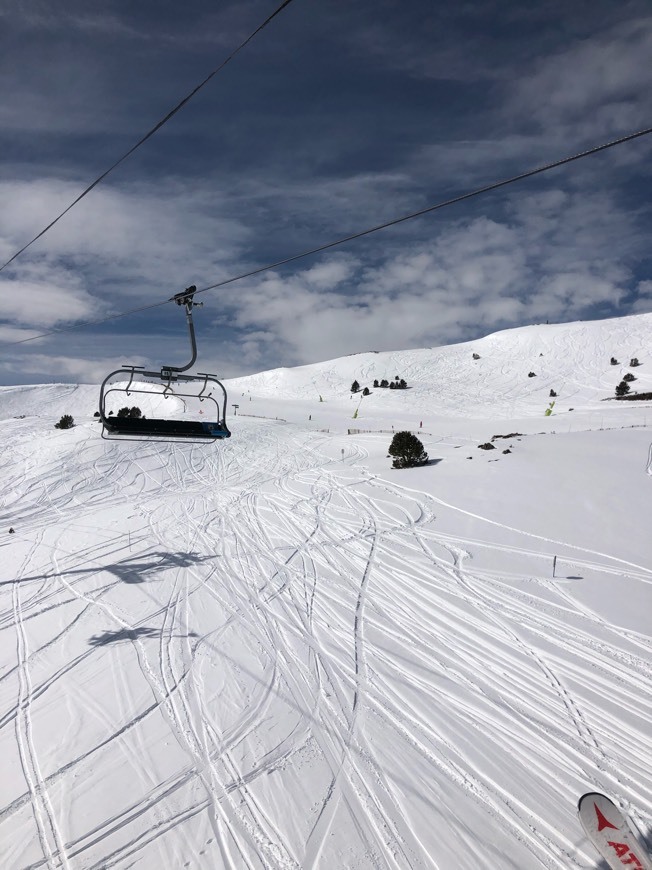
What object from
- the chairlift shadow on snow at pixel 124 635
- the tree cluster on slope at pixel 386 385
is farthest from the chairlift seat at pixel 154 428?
the tree cluster on slope at pixel 386 385

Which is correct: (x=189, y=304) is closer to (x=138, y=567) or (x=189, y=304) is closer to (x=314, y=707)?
(x=314, y=707)

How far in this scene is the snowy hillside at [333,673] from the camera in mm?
4645

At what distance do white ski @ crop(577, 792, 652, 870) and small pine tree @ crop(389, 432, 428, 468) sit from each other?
19187 mm

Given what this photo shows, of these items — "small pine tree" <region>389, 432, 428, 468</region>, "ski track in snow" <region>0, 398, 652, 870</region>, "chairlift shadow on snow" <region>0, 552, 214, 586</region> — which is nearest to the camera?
"ski track in snow" <region>0, 398, 652, 870</region>

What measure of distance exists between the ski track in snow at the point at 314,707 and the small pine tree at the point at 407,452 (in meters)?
10.2

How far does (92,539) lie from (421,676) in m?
12.8

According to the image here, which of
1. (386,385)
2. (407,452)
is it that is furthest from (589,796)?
(386,385)

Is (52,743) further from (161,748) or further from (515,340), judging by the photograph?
(515,340)

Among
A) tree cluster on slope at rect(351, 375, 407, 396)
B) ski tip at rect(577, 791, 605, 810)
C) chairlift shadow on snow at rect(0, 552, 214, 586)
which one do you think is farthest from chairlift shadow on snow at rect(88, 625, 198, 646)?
tree cluster on slope at rect(351, 375, 407, 396)

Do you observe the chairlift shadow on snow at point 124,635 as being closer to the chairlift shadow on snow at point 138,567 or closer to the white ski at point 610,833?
the chairlift shadow on snow at point 138,567

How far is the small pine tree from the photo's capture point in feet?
77.3

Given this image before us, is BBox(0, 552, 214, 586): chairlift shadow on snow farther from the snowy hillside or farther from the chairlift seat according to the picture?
the chairlift seat

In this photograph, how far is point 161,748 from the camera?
18.8 feet

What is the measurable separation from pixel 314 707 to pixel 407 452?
18.0m
